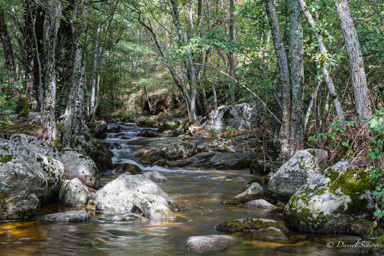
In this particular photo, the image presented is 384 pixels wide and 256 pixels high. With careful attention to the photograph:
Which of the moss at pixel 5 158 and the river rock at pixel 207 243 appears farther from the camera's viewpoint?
the moss at pixel 5 158

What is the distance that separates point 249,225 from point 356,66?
331cm

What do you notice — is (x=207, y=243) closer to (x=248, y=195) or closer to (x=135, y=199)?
(x=135, y=199)

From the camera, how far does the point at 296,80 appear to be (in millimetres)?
8266

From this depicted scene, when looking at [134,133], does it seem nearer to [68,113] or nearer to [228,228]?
[68,113]

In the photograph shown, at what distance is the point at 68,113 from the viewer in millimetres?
9258

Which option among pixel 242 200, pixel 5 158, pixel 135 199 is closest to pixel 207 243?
pixel 135 199

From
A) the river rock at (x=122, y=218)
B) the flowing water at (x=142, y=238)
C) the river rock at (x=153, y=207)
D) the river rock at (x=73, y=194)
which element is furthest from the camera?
the river rock at (x=73, y=194)

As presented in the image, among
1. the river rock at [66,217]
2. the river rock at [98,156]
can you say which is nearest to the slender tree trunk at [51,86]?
the river rock at [98,156]

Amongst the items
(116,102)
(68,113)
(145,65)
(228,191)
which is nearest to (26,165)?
(68,113)

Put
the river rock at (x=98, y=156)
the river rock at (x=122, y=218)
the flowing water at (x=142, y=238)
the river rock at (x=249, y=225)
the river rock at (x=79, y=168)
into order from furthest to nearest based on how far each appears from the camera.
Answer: the river rock at (x=98, y=156), the river rock at (x=79, y=168), the river rock at (x=122, y=218), the river rock at (x=249, y=225), the flowing water at (x=142, y=238)

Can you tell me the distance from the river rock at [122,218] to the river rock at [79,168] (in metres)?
2.69

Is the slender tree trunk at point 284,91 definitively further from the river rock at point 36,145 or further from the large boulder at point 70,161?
the river rock at point 36,145

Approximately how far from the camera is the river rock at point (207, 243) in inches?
164

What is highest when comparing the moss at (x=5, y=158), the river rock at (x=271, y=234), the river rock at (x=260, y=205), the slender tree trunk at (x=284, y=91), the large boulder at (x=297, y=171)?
the slender tree trunk at (x=284, y=91)
